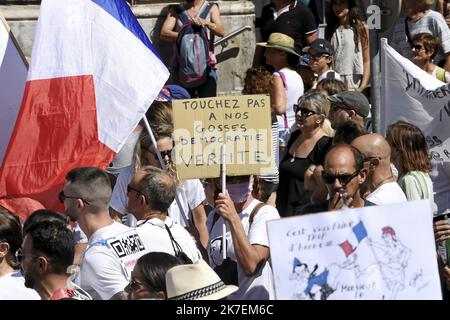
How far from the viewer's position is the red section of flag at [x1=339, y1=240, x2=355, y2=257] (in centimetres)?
518

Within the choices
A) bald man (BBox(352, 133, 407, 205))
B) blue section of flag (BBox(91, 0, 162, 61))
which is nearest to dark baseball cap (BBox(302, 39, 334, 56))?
blue section of flag (BBox(91, 0, 162, 61))

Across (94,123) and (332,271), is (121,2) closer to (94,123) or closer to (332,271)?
(94,123)

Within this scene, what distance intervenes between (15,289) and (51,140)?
177 cm

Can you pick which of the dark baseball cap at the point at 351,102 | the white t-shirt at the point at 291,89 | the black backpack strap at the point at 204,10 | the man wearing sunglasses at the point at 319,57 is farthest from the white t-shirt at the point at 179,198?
the black backpack strap at the point at 204,10

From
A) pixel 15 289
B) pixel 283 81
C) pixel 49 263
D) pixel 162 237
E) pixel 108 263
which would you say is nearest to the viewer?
pixel 49 263

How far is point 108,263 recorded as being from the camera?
6.45 m

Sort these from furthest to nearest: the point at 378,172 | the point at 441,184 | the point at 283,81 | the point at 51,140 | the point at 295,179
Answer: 1. the point at 283,81
2. the point at 295,179
3. the point at 441,184
4. the point at 51,140
5. the point at 378,172

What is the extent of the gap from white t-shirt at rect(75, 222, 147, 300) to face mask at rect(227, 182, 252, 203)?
2.01ft

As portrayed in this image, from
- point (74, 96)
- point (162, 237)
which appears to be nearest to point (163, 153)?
point (74, 96)

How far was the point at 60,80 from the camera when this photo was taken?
26.2ft

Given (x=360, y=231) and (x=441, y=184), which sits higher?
(x=441, y=184)

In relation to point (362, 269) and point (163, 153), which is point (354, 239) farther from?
point (163, 153)

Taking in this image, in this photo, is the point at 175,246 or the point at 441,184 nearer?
the point at 175,246
